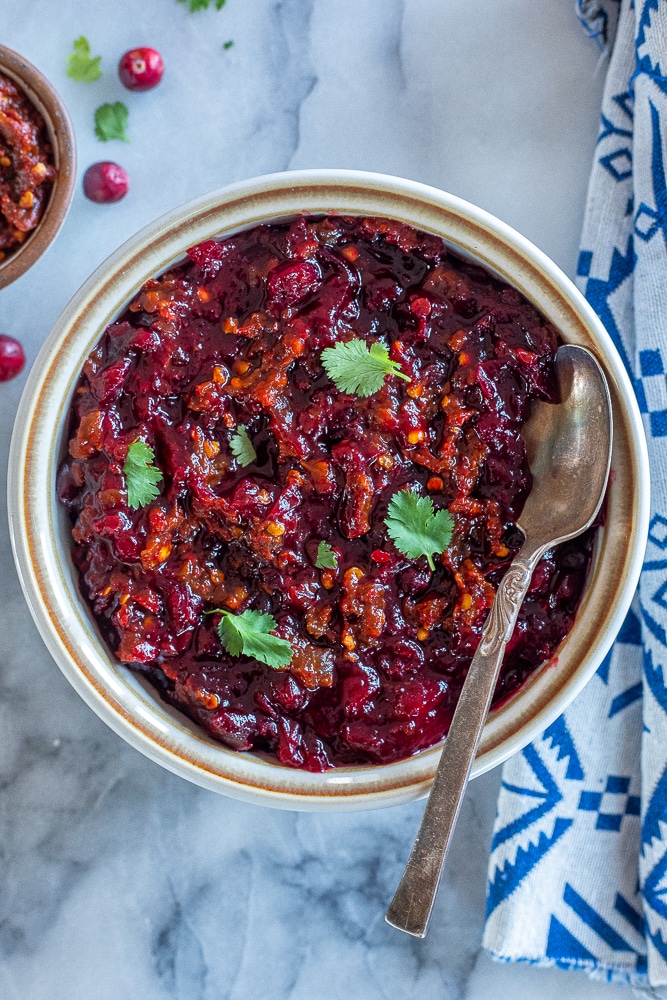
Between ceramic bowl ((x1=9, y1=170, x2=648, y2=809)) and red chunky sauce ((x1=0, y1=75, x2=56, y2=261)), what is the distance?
58 centimetres

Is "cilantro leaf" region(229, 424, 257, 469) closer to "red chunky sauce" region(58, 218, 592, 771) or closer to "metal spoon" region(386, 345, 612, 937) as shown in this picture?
"red chunky sauce" region(58, 218, 592, 771)

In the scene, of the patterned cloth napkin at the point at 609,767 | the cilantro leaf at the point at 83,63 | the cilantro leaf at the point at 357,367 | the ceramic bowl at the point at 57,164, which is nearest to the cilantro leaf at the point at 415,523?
the cilantro leaf at the point at 357,367

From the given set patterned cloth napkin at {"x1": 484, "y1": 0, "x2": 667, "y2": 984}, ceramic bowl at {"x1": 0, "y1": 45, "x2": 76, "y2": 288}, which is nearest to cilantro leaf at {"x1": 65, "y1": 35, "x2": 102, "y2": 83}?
ceramic bowl at {"x1": 0, "y1": 45, "x2": 76, "y2": 288}

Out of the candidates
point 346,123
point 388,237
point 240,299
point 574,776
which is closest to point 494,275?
point 388,237

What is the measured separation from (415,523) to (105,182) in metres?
1.96

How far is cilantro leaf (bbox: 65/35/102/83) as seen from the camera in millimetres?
3654

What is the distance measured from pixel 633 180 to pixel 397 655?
2.12m

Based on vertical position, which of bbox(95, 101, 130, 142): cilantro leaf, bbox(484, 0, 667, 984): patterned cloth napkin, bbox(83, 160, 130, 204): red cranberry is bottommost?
bbox(484, 0, 667, 984): patterned cloth napkin

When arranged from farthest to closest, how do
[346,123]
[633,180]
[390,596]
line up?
[346,123], [633,180], [390,596]

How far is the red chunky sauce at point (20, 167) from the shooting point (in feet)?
10.9

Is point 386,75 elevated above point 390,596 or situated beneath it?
elevated above

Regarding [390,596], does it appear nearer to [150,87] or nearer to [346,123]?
[346,123]

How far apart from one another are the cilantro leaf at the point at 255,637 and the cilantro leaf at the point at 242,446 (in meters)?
0.51

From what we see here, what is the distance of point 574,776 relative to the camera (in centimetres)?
353
